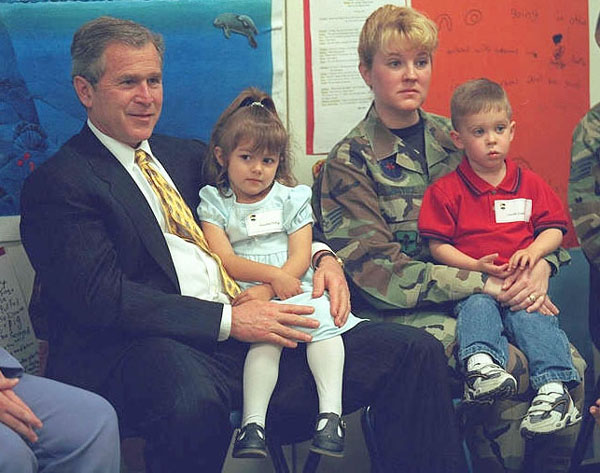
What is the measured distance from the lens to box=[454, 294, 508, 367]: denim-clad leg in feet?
8.04

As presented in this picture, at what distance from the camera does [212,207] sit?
2658 mm

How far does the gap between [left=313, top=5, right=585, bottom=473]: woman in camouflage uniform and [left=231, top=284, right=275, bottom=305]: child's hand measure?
352mm

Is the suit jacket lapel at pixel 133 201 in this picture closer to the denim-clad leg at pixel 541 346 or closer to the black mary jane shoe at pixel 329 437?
the black mary jane shoe at pixel 329 437

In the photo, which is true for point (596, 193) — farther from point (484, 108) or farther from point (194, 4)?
point (194, 4)

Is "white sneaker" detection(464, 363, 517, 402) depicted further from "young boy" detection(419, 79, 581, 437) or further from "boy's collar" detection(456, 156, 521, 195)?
"boy's collar" detection(456, 156, 521, 195)

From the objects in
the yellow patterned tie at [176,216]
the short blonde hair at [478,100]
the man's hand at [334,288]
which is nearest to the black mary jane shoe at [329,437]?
the man's hand at [334,288]

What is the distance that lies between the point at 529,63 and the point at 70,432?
7.65ft

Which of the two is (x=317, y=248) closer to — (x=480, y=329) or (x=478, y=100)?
(x=480, y=329)

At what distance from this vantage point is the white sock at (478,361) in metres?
2.39

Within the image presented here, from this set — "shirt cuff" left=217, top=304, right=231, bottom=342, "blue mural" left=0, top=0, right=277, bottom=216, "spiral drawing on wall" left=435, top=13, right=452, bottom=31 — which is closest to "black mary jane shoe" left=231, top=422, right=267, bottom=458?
"shirt cuff" left=217, top=304, right=231, bottom=342

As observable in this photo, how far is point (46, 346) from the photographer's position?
2945mm

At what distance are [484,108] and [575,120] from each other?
40.4 inches

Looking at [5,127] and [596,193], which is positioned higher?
[5,127]

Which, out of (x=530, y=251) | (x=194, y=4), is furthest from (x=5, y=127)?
(x=530, y=251)
